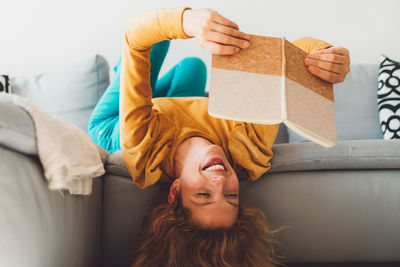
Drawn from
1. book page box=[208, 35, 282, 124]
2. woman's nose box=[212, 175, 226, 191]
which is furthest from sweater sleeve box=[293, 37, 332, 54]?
woman's nose box=[212, 175, 226, 191]

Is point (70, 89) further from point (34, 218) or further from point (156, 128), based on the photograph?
point (34, 218)

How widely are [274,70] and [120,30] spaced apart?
159 centimetres

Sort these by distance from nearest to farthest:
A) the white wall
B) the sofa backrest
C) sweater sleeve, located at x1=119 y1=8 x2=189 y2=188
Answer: sweater sleeve, located at x1=119 y1=8 x2=189 y2=188 → the sofa backrest → the white wall

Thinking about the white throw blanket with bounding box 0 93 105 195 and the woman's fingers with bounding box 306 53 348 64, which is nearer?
the white throw blanket with bounding box 0 93 105 195

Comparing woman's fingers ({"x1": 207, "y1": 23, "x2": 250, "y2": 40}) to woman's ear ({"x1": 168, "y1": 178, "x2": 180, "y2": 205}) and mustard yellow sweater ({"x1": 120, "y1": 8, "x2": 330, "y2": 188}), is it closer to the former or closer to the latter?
mustard yellow sweater ({"x1": 120, "y1": 8, "x2": 330, "y2": 188})

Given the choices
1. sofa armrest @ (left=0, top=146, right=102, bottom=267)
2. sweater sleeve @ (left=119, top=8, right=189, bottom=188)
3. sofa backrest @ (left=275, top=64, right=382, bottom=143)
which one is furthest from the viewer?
sofa backrest @ (left=275, top=64, right=382, bottom=143)

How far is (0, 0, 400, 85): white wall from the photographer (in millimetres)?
1969

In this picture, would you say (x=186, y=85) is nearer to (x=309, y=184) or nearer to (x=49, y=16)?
(x=309, y=184)

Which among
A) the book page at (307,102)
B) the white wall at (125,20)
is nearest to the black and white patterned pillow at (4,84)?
the white wall at (125,20)

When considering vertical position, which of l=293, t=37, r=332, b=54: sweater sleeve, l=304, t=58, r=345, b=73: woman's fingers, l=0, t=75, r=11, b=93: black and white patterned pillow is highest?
l=293, t=37, r=332, b=54: sweater sleeve

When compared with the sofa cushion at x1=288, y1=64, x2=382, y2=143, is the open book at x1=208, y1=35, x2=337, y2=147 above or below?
above

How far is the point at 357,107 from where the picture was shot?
1.65 meters

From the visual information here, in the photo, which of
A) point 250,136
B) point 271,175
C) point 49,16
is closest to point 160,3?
point 49,16

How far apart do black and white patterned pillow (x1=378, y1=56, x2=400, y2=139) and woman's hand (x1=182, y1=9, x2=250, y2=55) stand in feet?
3.97
